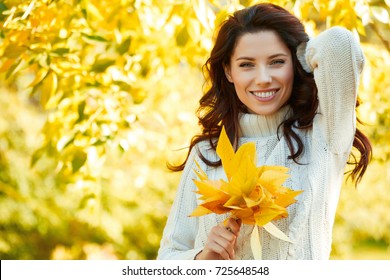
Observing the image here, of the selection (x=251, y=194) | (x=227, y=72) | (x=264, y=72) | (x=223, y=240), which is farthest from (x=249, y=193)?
(x=227, y=72)

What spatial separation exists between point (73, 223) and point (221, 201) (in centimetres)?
356

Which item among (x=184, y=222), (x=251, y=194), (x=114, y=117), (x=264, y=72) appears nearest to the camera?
(x=251, y=194)

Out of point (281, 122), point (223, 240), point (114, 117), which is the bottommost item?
point (223, 240)

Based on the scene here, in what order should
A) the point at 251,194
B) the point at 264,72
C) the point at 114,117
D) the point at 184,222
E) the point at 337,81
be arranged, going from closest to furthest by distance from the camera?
the point at 251,194
the point at 337,81
the point at 264,72
the point at 184,222
the point at 114,117

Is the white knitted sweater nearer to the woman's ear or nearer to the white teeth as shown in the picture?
the white teeth

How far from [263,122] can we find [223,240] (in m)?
0.37

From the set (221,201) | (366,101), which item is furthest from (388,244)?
(221,201)

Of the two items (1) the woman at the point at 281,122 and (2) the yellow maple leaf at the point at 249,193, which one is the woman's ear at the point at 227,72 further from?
(2) the yellow maple leaf at the point at 249,193

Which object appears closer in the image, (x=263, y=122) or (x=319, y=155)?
(x=319, y=155)

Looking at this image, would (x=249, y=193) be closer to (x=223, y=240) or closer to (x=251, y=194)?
(x=251, y=194)

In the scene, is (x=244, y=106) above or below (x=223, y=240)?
above

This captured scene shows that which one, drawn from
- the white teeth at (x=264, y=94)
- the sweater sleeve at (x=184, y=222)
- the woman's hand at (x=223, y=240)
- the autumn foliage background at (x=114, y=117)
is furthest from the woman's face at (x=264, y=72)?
the autumn foliage background at (x=114, y=117)

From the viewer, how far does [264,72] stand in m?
1.93
